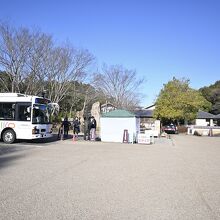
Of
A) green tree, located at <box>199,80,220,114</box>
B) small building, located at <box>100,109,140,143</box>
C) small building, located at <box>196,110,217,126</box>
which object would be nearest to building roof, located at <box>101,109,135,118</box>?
small building, located at <box>100,109,140,143</box>

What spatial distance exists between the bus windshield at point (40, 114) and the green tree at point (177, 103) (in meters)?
35.8

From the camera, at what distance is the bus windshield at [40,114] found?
19.6m

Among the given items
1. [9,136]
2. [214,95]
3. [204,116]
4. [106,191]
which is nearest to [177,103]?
[204,116]

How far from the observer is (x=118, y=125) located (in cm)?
2386

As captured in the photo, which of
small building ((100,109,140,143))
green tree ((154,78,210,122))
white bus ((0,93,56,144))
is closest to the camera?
white bus ((0,93,56,144))

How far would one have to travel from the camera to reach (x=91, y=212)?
19.1 feet

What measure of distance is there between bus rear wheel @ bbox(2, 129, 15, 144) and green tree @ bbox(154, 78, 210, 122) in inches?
1483

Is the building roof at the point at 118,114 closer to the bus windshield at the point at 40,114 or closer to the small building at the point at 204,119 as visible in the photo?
the bus windshield at the point at 40,114

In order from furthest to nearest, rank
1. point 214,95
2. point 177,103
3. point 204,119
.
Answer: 1. point 214,95
2. point 204,119
3. point 177,103

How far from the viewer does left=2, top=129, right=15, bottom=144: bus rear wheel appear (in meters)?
19.7

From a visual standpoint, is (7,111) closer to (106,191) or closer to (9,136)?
(9,136)

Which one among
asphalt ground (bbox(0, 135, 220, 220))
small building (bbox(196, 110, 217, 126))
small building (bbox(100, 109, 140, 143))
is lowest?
asphalt ground (bbox(0, 135, 220, 220))

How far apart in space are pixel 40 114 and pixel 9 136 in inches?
89.5

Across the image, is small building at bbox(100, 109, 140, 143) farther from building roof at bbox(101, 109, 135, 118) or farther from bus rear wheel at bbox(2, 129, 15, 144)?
bus rear wheel at bbox(2, 129, 15, 144)
